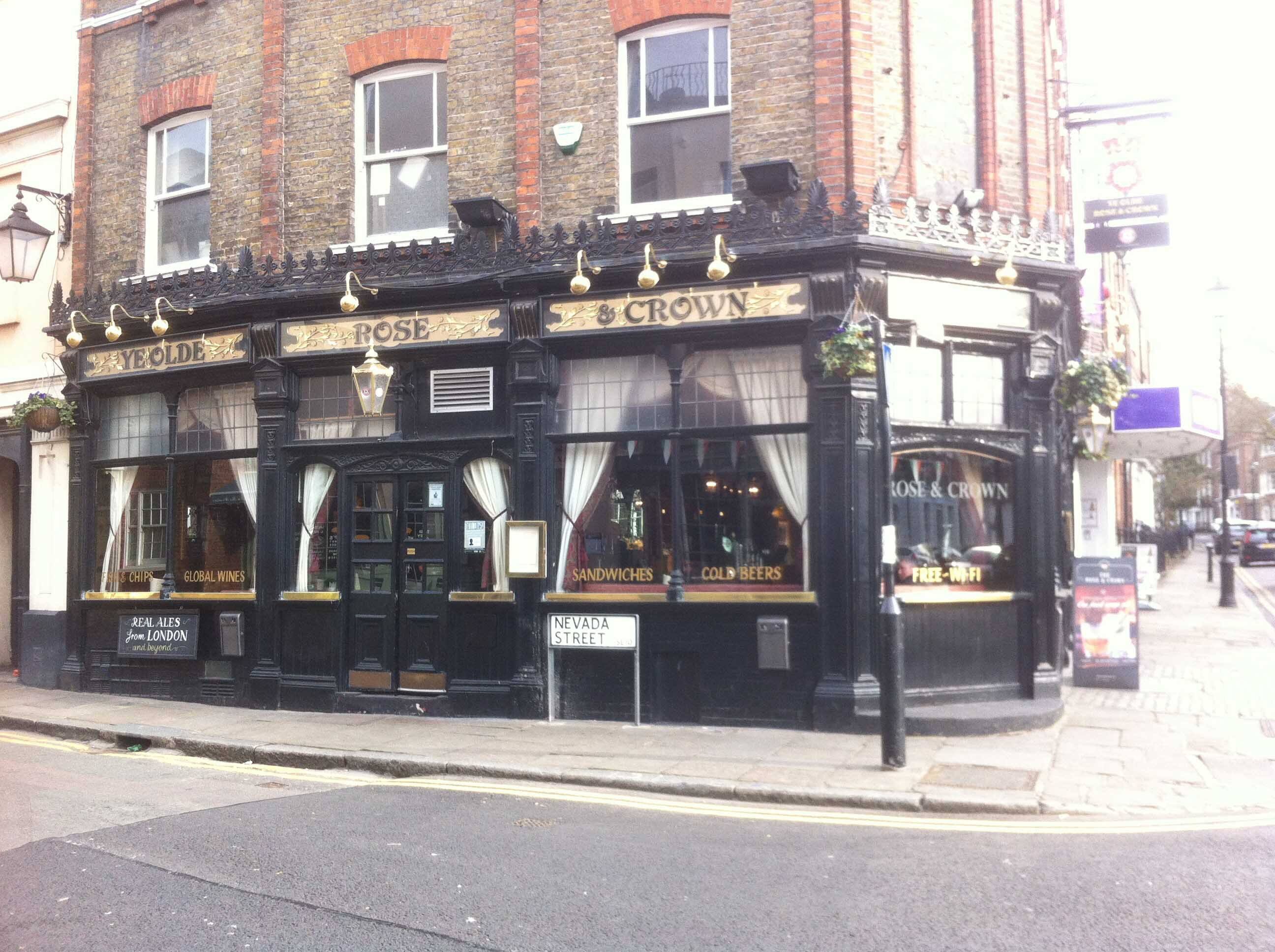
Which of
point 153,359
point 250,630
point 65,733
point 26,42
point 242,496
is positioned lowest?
point 65,733

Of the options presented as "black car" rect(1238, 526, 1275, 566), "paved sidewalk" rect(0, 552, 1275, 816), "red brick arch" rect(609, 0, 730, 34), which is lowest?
"paved sidewalk" rect(0, 552, 1275, 816)

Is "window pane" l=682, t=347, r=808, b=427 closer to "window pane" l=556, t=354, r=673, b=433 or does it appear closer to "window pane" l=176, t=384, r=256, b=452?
"window pane" l=556, t=354, r=673, b=433

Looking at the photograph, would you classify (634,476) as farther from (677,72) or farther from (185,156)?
(185,156)

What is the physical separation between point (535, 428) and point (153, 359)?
18.0 feet

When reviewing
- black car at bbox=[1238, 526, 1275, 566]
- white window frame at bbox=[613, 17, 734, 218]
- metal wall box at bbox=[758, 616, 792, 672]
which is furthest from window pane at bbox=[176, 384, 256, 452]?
black car at bbox=[1238, 526, 1275, 566]

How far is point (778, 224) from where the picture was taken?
10.3m

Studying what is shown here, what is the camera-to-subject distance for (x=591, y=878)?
5945 mm

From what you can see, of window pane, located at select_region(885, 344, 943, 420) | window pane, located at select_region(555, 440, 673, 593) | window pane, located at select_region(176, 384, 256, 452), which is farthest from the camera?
window pane, located at select_region(176, 384, 256, 452)

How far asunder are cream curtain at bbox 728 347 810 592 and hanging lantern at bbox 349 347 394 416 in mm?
3747

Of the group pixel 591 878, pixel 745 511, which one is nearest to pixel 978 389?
pixel 745 511

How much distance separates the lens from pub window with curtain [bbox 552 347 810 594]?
10.6 metres

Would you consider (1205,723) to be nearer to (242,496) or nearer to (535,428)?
(535,428)

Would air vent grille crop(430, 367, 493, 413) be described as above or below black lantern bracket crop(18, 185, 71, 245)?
below

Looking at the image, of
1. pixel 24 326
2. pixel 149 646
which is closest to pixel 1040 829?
pixel 149 646
